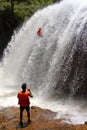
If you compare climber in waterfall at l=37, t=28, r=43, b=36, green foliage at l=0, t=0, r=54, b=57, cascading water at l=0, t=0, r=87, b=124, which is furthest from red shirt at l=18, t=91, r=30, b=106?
green foliage at l=0, t=0, r=54, b=57

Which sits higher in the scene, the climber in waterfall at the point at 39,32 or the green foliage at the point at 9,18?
the green foliage at the point at 9,18

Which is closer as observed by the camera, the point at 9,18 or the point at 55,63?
the point at 55,63

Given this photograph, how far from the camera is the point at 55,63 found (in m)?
17.1

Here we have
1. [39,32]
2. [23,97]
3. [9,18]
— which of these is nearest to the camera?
[23,97]

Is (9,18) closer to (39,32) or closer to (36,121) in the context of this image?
(39,32)

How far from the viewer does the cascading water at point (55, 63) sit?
15.4 metres

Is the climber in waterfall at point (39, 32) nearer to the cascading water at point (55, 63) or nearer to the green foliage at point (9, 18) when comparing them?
the cascading water at point (55, 63)

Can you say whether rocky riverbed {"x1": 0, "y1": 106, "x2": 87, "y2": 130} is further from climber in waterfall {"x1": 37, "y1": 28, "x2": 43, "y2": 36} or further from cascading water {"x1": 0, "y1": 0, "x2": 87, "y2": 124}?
climber in waterfall {"x1": 37, "y1": 28, "x2": 43, "y2": 36}

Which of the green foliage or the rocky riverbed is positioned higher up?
the green foliage

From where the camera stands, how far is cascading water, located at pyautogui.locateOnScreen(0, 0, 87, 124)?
608 inches

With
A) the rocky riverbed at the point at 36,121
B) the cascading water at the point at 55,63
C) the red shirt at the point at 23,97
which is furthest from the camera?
Result: the cascading water at the point at 55,63

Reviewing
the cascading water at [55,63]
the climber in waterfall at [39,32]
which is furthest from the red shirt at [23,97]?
the climber in waterfall at [39,32]

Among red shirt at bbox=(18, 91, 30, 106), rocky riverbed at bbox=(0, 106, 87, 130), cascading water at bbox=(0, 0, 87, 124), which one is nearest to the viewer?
red shirt at bbox=(18, 91, 30, 106)

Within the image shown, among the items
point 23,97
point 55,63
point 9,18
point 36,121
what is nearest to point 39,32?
point 55,63
